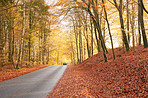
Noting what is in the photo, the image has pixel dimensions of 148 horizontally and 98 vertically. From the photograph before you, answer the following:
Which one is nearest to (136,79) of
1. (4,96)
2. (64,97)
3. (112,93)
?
(112,93)

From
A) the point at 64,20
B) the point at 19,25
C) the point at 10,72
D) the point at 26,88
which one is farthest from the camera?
the point at 19,25

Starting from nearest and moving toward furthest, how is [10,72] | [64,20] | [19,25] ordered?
[10,72] → [64,20] → [19,25]

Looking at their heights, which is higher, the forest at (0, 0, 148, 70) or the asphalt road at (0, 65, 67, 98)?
the forest at (0, 0, 148, 70)

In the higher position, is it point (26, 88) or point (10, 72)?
point (26, 88)

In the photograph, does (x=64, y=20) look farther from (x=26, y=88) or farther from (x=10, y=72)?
(x=26, y=88)

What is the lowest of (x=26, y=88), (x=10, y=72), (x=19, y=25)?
(x=10, y=72)

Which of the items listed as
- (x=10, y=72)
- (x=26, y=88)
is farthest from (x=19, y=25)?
(x=26, y=88)

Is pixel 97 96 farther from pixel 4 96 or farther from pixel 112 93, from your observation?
pixel 4 96

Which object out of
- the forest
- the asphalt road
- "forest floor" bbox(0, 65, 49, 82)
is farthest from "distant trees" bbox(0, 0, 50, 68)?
the asphalt road

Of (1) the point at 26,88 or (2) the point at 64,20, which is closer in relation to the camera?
(1) the point at 26,88

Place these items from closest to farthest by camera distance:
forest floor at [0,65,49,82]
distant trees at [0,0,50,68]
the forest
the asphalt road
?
the asphalt road → forest floor at [0,65,49,82] → the forest → distant trees at [0,0,50,68]

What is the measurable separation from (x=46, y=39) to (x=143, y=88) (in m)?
26.9

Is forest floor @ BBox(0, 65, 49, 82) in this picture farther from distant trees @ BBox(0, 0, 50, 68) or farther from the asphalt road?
the asphalt road

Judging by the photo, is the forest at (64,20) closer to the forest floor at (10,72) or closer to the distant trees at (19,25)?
the distant trees at (19,25)
